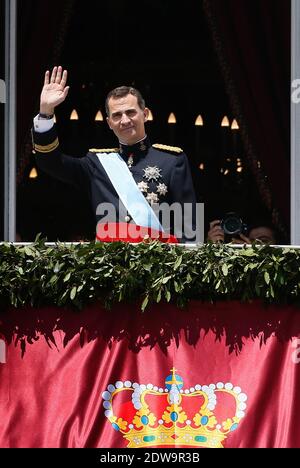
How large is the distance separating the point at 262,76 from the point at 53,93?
1887 mm

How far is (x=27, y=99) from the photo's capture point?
8727 mm

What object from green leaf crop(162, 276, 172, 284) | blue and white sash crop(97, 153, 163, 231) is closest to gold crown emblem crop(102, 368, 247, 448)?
green leaf crop(162, 276, 172, 284)

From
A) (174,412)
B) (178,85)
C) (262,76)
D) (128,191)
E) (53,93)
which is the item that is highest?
(178,85)

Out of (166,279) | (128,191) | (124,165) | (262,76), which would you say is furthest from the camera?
(262,76)

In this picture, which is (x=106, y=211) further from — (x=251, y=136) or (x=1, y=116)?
(x=251, y=136)

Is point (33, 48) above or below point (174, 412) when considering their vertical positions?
above

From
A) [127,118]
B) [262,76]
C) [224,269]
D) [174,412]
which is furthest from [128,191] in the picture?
[262,76]

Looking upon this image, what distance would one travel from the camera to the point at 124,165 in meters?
7.82

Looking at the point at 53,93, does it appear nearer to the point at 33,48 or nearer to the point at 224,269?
the point at 33,48

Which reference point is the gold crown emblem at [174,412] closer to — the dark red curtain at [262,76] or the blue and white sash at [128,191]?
the blue and white sash at [128,191]

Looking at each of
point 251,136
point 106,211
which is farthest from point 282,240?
point 106,211

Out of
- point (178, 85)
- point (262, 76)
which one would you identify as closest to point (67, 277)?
point (262, 76)

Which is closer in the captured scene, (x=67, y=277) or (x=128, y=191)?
(x=67, y=277)

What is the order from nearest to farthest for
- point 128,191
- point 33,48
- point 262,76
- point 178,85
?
point 128,191
point 33,48
point 262,76
point 178,85
